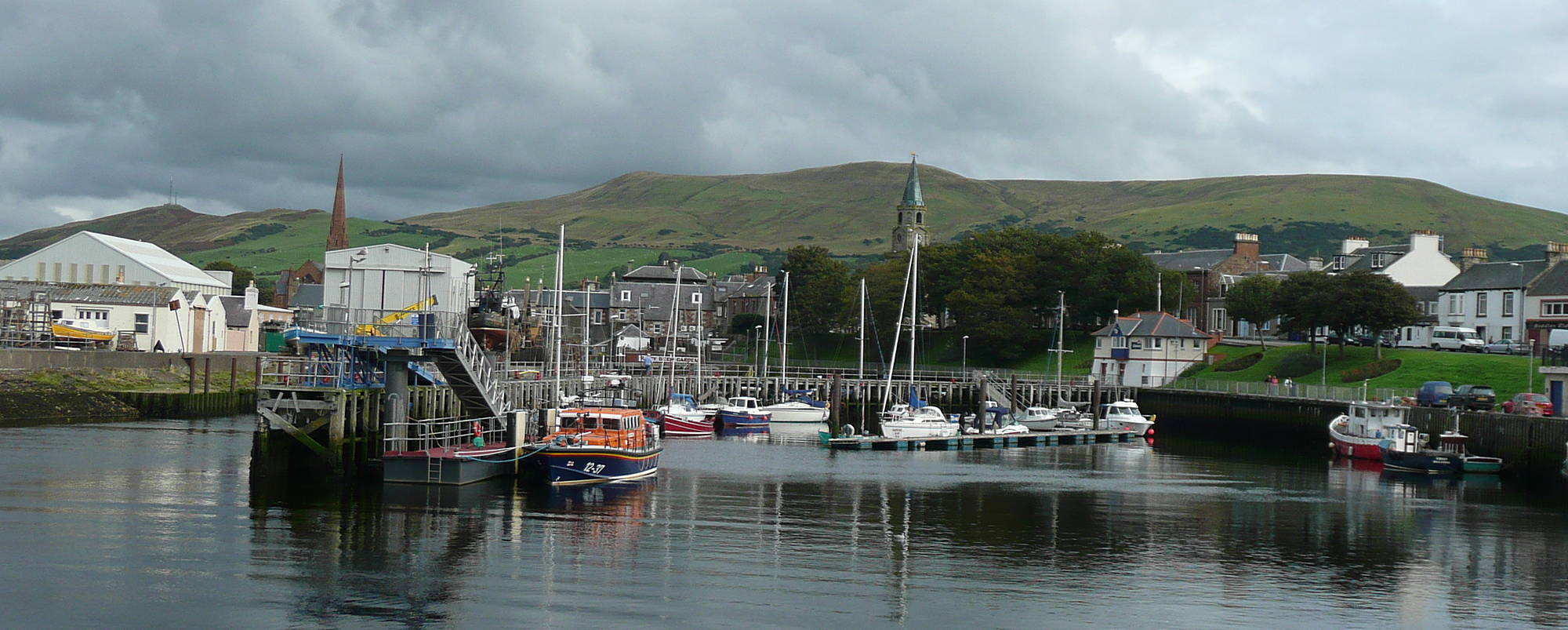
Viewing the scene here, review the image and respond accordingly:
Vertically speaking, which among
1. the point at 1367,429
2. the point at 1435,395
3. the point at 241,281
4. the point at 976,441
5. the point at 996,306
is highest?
the point at 241,281

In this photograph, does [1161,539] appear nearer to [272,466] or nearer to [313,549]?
[313,549]

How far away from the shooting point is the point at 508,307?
8969 cm

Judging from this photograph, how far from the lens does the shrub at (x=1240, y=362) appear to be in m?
96.4

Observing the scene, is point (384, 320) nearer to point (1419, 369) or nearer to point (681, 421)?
point (681, 421)

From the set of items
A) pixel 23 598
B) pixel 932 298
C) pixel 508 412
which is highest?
pixel 932 298

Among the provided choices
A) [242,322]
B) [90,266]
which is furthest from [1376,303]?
[90,266]

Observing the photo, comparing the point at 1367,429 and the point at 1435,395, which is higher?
the point at 1435,395

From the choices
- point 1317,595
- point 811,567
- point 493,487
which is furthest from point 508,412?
point 1317,595

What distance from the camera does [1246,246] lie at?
453ft

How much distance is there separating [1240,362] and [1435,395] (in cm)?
3191

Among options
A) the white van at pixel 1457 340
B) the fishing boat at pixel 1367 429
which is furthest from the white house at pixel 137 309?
the white van at pixel 1457 340

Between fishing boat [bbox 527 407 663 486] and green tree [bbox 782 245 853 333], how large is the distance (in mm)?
90686

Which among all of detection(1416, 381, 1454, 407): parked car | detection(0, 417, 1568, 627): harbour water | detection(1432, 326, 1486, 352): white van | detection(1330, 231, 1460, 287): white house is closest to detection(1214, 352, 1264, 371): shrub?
detection(1432, 326, 1486, 352): white van

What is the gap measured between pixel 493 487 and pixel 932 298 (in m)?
93.6
